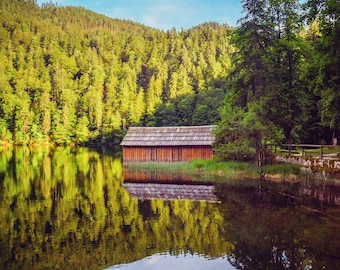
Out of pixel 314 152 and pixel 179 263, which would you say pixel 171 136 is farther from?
pixel 179 263

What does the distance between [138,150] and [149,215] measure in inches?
791

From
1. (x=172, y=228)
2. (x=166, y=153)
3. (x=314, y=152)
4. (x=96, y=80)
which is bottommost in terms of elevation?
(x=172, y=228)

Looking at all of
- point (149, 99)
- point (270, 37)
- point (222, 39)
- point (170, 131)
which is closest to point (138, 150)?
point (170, 131)

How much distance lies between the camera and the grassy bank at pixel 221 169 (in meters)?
25.6

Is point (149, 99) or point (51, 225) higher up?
point (149, 99)

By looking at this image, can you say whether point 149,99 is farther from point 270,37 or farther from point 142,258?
point 142,258

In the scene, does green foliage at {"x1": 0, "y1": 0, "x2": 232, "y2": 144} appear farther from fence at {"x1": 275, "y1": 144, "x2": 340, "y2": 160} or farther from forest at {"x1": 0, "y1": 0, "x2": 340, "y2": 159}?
fence at {"x1": 275, "y1": 144, "x2": 340, "y2": 160}

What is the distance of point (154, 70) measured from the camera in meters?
118

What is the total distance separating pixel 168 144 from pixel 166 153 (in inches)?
36.5

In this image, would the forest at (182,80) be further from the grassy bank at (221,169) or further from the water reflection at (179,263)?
the water reflection at (179,263)

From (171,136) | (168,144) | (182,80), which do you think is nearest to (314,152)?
(168,144)

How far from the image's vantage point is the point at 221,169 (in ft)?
94.3

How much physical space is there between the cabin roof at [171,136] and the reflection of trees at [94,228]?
40.7 ft

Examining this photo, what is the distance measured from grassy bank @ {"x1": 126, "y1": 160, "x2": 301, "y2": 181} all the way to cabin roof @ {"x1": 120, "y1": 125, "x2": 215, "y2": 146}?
2.51 meters
